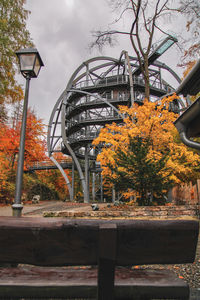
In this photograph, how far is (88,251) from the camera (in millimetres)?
1413

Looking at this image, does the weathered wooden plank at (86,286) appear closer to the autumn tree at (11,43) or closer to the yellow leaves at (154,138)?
the yellow leaves at (154,138)

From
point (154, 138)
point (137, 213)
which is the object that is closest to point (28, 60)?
point (137, 213)

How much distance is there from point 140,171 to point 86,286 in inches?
255

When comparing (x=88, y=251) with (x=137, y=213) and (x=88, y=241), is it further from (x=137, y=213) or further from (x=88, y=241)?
(x=137, y=213)

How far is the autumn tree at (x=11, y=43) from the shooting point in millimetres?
8977

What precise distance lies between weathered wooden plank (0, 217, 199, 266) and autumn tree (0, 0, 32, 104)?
922 cm

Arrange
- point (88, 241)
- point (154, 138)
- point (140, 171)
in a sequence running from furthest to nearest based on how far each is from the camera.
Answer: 1. point (154, 138)
2. point (140, 171)
3. point (88, 241)

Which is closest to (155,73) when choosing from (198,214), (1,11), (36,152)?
(36,152)

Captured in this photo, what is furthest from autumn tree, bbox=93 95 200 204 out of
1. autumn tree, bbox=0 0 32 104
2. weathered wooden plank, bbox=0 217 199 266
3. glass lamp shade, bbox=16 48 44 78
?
weathered wooden plank, bbox=0 217 199 266

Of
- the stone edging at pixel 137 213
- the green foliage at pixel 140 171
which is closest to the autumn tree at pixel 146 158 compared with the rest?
the green foliage at pixel 140 171

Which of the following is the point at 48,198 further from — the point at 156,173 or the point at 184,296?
the point at 184,296

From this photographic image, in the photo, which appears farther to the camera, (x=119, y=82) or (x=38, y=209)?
(x=119, y=82)

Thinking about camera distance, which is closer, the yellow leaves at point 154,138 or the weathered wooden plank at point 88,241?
the weathered wooden plank at point 88,241

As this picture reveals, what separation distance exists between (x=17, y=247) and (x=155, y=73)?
1149 inches
